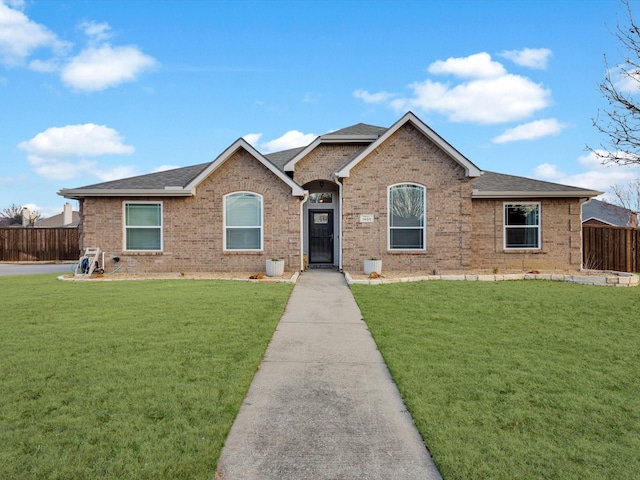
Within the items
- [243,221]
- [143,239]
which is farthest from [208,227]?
[143,239]

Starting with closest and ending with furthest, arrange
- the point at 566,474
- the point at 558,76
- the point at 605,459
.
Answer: the point at 566,474
the point at 605,459
the point at 558,76

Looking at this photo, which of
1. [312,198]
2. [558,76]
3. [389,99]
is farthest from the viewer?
[389,99]

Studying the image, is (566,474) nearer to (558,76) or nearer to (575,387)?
(575,387)

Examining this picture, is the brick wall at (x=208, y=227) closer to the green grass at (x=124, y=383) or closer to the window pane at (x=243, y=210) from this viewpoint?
the window pane at (x=243, y=210)

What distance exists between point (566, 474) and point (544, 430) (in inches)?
25.5

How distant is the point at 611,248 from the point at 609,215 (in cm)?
2591

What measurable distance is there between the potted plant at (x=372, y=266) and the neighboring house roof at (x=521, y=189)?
4.79m

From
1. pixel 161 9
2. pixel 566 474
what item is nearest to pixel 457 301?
pixel 566 474

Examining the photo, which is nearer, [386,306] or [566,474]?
[566,474]

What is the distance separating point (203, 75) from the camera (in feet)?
56.1

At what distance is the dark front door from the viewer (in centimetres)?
1705

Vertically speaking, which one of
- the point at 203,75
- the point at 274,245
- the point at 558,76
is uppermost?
the point at 203,75

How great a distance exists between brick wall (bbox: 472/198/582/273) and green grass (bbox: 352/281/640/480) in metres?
6.80

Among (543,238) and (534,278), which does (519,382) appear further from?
(543,238)
